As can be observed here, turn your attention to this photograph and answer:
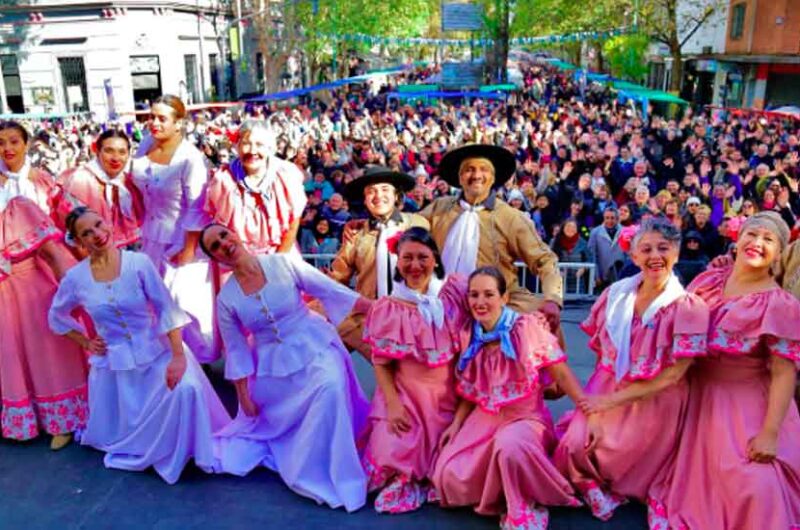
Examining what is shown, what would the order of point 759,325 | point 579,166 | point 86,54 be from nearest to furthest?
point 759,325 → point 579,166 → point 86,54

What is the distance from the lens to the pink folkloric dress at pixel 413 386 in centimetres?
379

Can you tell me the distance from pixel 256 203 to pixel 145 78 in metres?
24.4

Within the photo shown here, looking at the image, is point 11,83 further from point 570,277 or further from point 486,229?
point 486,229

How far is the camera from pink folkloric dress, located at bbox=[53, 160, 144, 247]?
189 inches

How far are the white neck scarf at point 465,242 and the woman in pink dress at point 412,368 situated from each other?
505 mm

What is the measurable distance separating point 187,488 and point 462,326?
71.4 inches

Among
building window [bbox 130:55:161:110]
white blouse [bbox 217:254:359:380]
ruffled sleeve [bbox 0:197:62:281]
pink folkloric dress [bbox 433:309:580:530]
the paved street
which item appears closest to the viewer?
pink folkloric dress [bbox 433:309:580:530]

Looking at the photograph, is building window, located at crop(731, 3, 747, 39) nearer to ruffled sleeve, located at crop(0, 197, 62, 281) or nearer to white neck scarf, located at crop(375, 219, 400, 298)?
white neck scarf, located at crop(375, 219, 400, 298)

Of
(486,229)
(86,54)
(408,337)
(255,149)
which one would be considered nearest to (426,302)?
(408,337)

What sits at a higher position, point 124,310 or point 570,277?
point 124,310

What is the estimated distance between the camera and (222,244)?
13.0ft

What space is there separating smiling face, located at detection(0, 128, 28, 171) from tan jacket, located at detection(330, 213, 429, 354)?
209 centimetres

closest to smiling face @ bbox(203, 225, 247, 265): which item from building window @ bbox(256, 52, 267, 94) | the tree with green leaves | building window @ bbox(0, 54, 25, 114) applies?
the tree with green leaves

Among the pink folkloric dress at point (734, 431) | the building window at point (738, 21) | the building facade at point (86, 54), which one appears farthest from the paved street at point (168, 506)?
the building window at point (738, 21)
